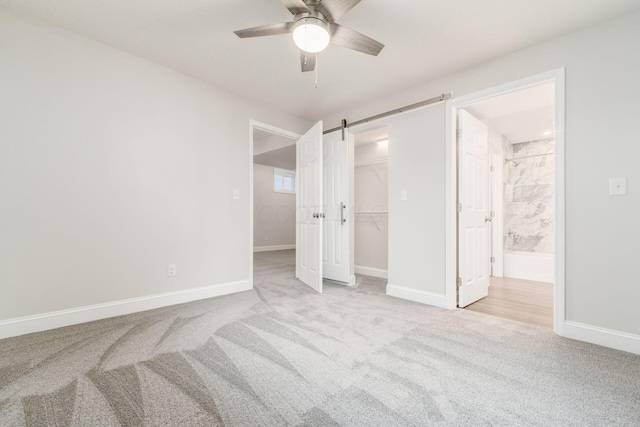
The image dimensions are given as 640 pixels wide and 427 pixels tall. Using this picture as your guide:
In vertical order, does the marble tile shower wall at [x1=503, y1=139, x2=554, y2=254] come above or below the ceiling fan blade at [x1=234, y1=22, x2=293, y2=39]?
below

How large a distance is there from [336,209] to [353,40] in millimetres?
2304

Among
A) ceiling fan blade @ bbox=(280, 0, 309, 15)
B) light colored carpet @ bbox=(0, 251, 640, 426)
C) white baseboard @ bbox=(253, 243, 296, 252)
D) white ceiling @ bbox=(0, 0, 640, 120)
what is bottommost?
white baseboard @ bbox=(253, 243, 296, 252)

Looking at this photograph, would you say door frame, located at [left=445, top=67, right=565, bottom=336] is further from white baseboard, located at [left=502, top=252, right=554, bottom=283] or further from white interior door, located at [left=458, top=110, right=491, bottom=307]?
white baseboard, located at [left=502, top=252, right=554, bottom=283]

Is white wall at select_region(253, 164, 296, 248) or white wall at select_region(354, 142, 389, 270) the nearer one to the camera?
white wall at select_region(354, 142, 389, 270)

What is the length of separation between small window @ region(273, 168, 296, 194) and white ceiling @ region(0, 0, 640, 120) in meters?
5.25

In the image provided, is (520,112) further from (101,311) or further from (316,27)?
(101,311)

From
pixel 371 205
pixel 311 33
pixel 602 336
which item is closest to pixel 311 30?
pixel 311 33

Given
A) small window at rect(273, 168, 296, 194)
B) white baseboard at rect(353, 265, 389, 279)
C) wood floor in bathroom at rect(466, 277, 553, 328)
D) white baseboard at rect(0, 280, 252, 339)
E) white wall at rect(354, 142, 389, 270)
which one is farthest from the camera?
small window at rect(273, 168, 296, 194)

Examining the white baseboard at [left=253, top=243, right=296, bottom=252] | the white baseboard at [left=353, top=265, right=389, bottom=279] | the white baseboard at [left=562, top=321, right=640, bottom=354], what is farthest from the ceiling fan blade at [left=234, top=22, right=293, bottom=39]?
the white baseboard at [left=253, top=243, right=296, bottom=252]

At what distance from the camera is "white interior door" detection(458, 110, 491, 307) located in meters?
2.85

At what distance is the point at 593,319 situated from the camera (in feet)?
6.76

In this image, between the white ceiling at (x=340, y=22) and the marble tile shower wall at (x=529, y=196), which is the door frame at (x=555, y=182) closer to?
the white ceiling at (x=340, y=22)

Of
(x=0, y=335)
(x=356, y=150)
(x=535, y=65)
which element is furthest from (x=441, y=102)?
(x=0, y=335)

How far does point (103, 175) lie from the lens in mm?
2436
